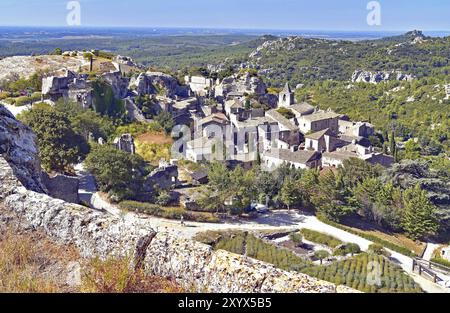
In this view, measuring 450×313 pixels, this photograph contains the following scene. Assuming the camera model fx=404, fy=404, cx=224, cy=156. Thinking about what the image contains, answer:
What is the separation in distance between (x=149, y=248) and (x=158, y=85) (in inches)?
1817

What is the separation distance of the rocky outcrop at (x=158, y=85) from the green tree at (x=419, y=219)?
31.1 metres

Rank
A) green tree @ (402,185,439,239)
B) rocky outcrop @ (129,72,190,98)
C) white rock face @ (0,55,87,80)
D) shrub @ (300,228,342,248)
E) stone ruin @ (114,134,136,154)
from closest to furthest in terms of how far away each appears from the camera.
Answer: shrub @ (300,228,342,248)
green tree @ (402,185,439,239)
stone ruin @ (114,134,136,154)
white rock face @ (0,55,87,80)
rocky outcrop @ (129,72,190,98)

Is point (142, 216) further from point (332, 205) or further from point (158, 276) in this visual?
point (158, 276)

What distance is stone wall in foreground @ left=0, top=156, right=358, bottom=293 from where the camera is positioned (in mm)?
5168

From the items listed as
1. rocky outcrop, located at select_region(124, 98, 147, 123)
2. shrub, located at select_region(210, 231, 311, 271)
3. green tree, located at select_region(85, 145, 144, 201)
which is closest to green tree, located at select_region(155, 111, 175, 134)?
rocky outcrop, located at select_region(124, 98, 147, 123)

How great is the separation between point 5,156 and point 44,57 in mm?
47423

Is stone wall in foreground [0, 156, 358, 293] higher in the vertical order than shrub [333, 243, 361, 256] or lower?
higher

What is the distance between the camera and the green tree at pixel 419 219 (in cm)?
2841

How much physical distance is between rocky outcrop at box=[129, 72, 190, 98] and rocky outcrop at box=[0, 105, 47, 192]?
3588 cm

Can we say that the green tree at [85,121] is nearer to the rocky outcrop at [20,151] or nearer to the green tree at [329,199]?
the green tree at [329,199]

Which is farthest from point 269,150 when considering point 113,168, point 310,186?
point 113,168

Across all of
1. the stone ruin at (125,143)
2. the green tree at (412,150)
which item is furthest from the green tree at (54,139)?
the green tree at (412,150)

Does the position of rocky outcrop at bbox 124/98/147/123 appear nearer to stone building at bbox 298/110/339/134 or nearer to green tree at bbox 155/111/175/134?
green tree at bbox 155/111/175/134

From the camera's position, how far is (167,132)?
4144 centimetres
